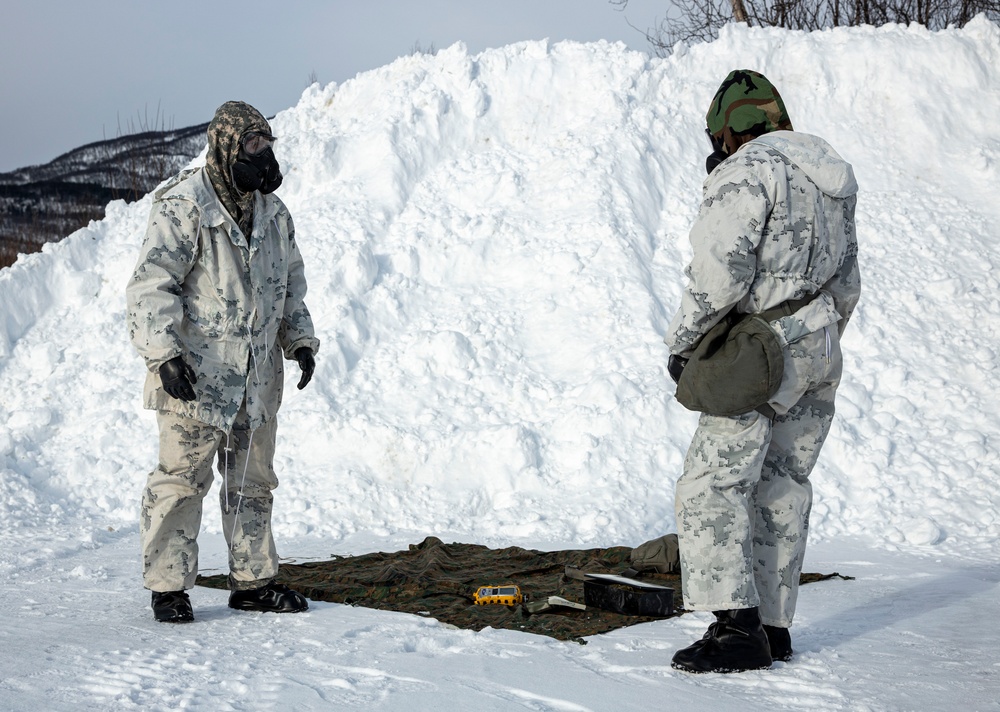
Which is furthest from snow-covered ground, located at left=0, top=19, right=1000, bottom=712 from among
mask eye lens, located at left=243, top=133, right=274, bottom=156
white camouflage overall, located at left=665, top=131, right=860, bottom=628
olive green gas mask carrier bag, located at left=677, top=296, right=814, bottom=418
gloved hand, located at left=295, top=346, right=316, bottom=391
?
mask eye lens, located at left=243, top=133, right=274, bottom=156

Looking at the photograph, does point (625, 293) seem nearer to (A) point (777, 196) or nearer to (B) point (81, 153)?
(A) point (777, 196)

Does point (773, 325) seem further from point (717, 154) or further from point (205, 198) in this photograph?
point (205, 198)

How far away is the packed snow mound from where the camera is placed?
6387 millimetres

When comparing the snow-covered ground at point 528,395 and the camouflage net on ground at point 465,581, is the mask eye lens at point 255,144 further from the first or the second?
the camouflage net on ground at point 465,581

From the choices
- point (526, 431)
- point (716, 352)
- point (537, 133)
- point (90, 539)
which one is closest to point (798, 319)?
point (716, 352)

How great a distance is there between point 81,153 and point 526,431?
3105 centimetres

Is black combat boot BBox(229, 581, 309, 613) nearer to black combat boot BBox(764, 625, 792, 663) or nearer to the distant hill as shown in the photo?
black combat boot BBox(764, 625, 792, 663)

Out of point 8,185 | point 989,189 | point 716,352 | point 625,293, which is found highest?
point 8,185

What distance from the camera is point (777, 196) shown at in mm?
2826

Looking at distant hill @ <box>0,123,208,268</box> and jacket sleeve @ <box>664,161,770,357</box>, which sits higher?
distant hill @ <box>0,123,208,268</box>

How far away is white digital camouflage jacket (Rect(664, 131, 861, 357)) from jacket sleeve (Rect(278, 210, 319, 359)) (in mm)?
1761

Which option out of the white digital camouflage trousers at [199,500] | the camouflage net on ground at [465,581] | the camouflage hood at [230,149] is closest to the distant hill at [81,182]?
the camouflage net on ground at [465,581]

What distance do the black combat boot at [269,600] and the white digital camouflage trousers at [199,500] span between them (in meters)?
0.04

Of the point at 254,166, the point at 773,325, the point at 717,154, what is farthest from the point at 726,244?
the point at 254,166
